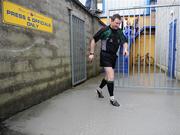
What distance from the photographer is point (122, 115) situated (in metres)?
3.04

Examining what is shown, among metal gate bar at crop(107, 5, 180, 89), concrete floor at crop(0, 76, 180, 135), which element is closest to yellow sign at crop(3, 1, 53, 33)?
concrete floor at crop(0, 76, 180, 135)

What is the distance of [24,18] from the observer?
3.14 metres

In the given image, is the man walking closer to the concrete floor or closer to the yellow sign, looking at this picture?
the concrete floor

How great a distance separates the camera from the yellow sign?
2748 millimetres

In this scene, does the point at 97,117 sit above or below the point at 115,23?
below

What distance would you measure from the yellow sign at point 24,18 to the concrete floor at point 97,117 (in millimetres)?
1306

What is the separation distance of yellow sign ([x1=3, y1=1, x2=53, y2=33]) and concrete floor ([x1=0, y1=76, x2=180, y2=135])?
131 centimetres

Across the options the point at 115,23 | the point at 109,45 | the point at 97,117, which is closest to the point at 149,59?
the point at 109,45

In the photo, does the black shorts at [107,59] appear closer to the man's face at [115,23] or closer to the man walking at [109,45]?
the man walking at [109,45]

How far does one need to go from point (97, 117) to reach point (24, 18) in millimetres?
1818

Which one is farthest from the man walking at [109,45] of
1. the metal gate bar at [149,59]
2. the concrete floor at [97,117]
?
the metal gate bar at [149,59]

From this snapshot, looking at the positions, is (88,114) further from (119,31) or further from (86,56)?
(86,56)

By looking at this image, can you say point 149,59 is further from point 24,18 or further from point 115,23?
point 24,18

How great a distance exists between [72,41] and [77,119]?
2680 millimetres
